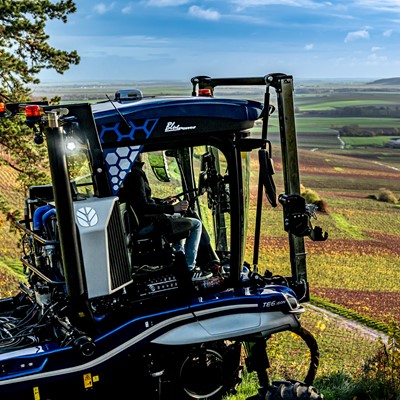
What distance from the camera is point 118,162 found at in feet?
19.2

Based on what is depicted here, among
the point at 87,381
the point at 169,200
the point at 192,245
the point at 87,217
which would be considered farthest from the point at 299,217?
the point at 87,381

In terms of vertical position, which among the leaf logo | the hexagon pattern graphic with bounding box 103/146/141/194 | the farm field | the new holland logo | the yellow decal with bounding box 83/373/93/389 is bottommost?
the farm field

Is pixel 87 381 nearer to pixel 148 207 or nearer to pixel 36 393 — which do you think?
pixel 36 393

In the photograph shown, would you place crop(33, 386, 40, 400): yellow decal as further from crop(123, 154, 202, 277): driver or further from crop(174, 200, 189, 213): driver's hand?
crop(174, 200, 189, 213): driver's hand

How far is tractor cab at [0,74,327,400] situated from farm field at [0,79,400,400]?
0.69m

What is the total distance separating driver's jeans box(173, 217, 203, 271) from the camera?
665cm

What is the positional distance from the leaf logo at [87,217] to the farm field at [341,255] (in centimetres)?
219

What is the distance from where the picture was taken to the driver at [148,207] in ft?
20.7

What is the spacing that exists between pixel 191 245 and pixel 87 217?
144 centimetres

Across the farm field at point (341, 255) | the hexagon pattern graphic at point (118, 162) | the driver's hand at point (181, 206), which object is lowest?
the farm field at point (341, 255)

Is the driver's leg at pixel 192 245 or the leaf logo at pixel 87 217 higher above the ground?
the leaf logo at pixel 87 217

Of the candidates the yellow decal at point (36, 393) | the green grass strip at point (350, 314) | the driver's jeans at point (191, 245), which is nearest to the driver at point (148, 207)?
the driver's jeans at point (191, 245)

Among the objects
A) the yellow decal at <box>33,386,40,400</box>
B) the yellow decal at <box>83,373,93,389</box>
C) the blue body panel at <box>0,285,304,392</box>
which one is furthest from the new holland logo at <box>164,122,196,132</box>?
the yellow decal at <box>33,386,40,400</box>

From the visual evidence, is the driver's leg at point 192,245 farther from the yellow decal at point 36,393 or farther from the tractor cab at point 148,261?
the yellow decal at point 36,393
